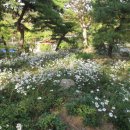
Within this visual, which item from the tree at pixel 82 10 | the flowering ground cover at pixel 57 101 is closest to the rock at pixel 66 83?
the flowering ground cover at pixel 57 101

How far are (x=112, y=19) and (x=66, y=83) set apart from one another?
1180 centimetres

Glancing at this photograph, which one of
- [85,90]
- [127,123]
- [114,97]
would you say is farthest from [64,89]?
[127,123]

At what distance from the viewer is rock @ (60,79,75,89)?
10414mm

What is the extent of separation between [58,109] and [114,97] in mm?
1864

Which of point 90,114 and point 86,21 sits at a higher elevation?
point 90,114

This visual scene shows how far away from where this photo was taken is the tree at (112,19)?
68.1 feet

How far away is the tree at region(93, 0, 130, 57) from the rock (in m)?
10.3

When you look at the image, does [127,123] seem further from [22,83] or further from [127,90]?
[22,83]

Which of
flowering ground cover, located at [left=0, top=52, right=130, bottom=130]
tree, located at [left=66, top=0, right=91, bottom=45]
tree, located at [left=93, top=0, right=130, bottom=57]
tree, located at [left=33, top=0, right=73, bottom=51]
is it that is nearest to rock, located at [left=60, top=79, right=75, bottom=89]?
flowering ground cover, located at [left=0, top=52, right=130, bottom=130]

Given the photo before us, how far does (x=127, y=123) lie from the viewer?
29.5 feet

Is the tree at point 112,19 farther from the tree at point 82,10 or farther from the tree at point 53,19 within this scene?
the tree at point 82,10

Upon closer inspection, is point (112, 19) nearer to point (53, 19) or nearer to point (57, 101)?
point (53, 19)

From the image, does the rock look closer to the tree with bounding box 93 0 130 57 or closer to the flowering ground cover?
the flowering ground cover

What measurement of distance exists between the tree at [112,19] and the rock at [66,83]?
10.3 m
